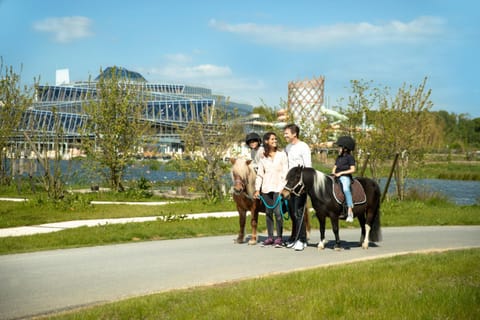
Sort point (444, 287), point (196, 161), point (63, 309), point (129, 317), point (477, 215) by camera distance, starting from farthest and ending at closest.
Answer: point (196, 161) < point (477, 215) < point (444, 287) < point (63, 309) < point (129, 317)

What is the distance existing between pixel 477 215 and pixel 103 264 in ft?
41.4

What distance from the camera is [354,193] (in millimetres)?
10805

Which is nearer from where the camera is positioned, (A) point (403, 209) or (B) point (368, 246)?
(B) point (368, 246)

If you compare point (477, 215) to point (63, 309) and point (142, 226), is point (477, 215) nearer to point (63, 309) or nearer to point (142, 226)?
point (142, 226)

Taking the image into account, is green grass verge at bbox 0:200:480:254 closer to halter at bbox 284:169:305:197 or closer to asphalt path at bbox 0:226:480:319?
asphalt path at bbox 0:226:480:319

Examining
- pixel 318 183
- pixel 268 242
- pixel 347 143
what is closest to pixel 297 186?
pixel 318 183

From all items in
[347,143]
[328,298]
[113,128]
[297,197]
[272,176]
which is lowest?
[328,298]

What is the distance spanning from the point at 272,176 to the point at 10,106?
19179mm

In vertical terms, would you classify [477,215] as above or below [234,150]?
below

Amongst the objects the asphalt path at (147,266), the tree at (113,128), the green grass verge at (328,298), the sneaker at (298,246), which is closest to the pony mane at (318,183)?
the sneaker at (298,246)

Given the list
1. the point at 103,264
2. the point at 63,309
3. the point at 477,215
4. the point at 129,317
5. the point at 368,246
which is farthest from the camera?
the point at 477,215

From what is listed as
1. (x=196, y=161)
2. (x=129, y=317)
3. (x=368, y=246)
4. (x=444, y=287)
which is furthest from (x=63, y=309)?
(x=196, y=161)

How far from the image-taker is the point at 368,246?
11.4m

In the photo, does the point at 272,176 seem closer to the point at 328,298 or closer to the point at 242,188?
the point at 242,188
